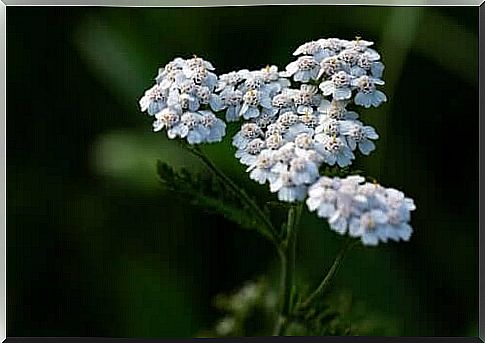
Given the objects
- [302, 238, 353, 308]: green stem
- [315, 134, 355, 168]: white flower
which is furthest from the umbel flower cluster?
[302, 238, 353, 308]: green stem

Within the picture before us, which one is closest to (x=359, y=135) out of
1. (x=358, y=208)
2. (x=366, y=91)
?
(x=366, y=91)

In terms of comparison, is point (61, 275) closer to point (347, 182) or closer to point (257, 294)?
point (257, 294)

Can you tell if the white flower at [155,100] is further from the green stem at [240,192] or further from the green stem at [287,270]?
the green stem at [287,270]

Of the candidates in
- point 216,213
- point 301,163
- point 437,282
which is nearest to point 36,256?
point 216,213

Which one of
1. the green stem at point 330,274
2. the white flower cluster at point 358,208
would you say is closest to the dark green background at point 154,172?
the green stem at point 330,274

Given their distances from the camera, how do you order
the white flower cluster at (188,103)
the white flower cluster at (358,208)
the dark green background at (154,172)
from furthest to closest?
the dark green background at (154,172) → the white flower cluster at (188,103) → the white flower cluster at (358,208)

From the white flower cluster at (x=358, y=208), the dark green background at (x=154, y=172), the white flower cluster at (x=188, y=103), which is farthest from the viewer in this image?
the dark green background at (x=154, y=172)
